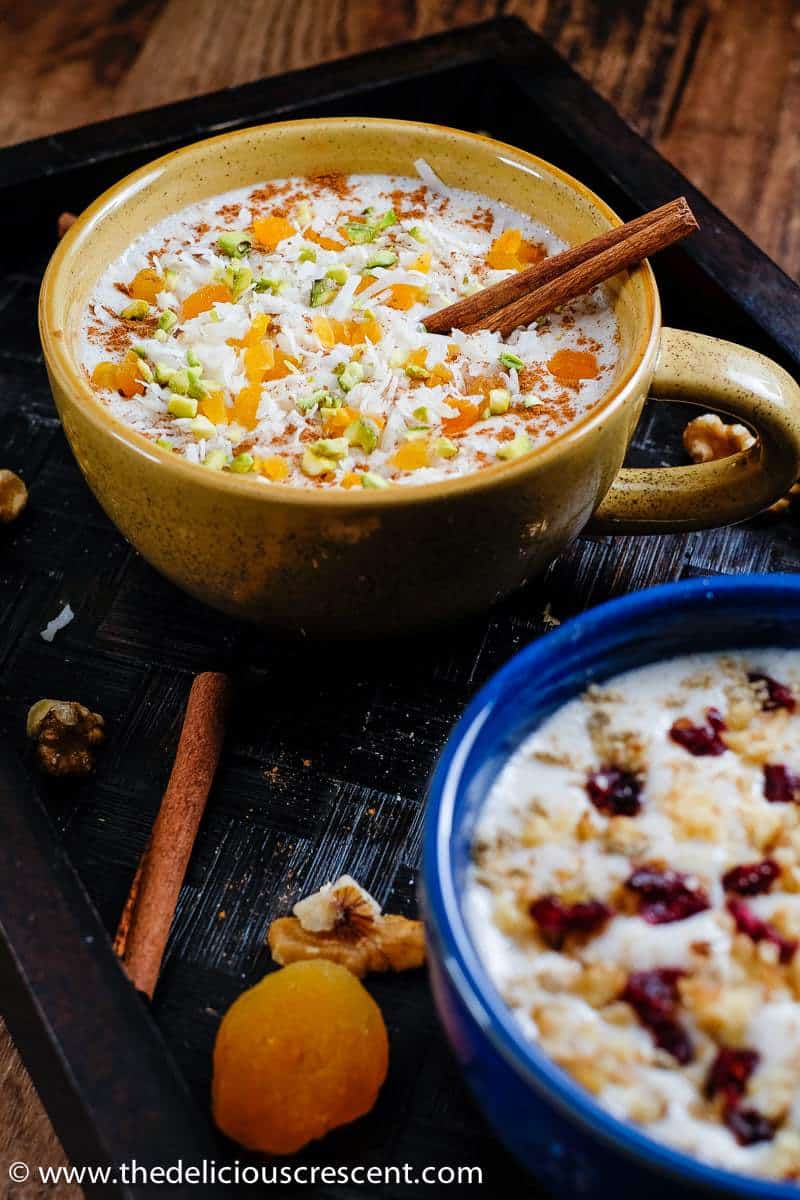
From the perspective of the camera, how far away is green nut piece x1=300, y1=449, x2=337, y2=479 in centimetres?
139

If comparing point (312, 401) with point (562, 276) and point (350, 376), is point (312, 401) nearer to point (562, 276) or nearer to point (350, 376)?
point (350, 376)

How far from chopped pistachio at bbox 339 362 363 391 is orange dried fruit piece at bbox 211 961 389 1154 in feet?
2.07

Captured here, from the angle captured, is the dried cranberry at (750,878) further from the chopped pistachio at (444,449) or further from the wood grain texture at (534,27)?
the wood grain texture at (534,27)

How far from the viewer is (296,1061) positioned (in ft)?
3.75

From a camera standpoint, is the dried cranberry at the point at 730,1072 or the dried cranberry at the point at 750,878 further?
the dried cranberry at the point at 750,878

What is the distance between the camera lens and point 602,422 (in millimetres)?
1333

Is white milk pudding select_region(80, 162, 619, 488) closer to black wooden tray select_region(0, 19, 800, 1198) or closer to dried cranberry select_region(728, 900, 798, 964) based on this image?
black wooden tray select_region(0, 19, 800, 1198)

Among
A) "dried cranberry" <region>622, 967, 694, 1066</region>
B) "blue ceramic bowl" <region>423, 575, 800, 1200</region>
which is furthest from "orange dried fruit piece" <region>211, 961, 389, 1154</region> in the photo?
"dried cranberry" <region>622, 967, 694, 1066</region>

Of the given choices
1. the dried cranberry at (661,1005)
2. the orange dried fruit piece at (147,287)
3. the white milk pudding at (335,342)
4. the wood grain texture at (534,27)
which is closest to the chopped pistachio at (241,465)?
the white milk pudding at (335,342)

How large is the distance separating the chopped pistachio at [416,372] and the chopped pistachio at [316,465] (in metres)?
0.16

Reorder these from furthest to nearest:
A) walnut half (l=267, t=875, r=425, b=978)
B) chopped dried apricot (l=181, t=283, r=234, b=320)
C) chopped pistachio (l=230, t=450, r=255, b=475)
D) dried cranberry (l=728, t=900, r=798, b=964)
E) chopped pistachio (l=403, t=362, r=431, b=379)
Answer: chopped dried apricot (l=181, t=283, r=234, b=320) → chopped pistachio (l=403, t=362, r=431, b=379) → chopped pistachio (l=230, t=450, r=255, b=475) → walnut half (l=267, t=875, r=425, b=978) → dried cranberry (l=728, t=900, r=798, b=964)

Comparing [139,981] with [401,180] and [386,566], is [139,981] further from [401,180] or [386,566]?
[401,180]

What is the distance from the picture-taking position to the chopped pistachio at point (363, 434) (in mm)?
1418

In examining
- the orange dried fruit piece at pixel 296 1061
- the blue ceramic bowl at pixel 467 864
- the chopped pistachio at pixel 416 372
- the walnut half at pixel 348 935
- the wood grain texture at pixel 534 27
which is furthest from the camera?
the wood grain texture at pixel 534 27
